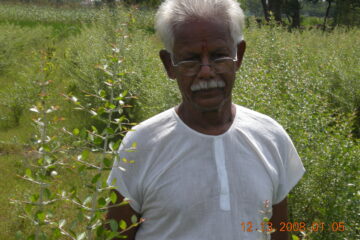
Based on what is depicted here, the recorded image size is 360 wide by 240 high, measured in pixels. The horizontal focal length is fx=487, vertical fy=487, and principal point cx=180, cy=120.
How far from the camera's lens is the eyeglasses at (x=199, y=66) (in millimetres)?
1612

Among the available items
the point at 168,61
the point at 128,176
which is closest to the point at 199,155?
the point at 128,176

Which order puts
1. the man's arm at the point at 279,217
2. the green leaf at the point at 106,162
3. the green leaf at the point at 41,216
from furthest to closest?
the man's arm at the point at 279,217 → the green leaf at the point at 106,162 → the green leaf at the point at 41,216

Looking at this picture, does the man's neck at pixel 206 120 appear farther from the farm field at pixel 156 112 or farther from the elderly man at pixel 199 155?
the farm field at pixel 156 112

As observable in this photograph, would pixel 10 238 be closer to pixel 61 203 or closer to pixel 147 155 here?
pixel 61 203

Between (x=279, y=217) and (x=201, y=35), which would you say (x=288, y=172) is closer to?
(x=279, y=217)

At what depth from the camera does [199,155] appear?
1.64 m

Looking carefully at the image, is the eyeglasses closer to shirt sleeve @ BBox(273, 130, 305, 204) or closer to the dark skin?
the dark skin

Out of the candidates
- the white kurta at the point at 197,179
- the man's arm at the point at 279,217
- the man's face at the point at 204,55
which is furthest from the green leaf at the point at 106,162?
the man's arm at the point at 279,217

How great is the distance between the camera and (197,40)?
159cm

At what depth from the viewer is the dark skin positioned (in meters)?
1.60

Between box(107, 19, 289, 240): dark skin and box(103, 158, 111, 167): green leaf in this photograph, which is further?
box(107, 19, 289, 240): dark skin

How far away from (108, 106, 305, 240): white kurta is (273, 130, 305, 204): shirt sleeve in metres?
0.03

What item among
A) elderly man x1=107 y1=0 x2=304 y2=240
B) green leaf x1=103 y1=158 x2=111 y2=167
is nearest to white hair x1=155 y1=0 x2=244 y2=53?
elderly man x1=107 y1=0 x2=304 y2=240

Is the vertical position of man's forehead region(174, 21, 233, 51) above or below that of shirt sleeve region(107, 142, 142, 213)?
above
